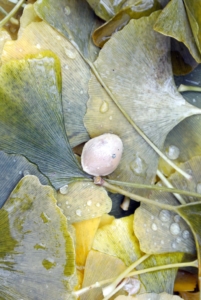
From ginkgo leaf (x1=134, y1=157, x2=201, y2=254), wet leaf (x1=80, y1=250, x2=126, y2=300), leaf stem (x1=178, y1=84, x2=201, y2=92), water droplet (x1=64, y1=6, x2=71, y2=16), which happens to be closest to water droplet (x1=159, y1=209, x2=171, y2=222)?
ginkgo leaf (x1=134, y1=157, x2=201, y2=254)

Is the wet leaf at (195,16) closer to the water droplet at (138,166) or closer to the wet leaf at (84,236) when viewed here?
the water droplet at (138,166)

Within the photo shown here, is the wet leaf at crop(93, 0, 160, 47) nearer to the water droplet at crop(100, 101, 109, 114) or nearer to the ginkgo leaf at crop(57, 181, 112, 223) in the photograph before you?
the water droplet at crop(100, 101, 109, 114)

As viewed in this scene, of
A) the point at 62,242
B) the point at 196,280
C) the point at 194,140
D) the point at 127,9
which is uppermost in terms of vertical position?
the point at 127,9

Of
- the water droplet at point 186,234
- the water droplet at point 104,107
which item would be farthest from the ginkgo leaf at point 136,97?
the water droplet at point 186,234

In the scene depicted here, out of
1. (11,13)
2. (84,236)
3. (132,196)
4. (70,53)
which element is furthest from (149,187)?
(11,13)

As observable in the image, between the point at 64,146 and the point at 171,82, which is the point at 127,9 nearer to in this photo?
the point at 171,82

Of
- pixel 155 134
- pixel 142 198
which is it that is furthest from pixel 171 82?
pixel 142 198
